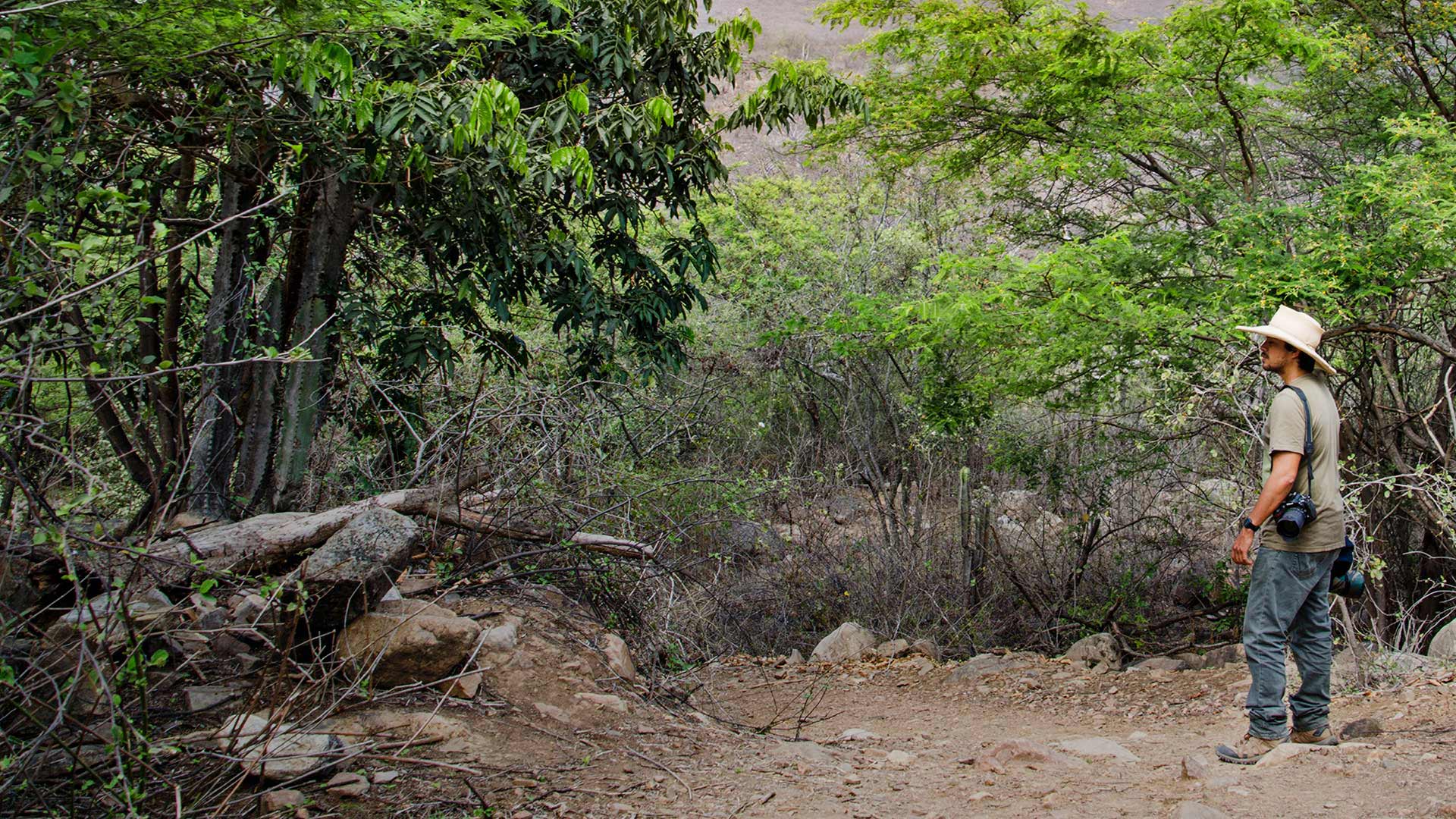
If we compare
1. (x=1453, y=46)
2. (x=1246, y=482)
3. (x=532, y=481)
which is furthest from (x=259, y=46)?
(x=1453, y=46)

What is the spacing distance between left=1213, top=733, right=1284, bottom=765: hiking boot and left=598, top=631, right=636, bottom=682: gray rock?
269 cm

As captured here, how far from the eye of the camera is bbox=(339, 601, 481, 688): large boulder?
4.06m

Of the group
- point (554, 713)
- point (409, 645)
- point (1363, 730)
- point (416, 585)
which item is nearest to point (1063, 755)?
point (1363, 730)

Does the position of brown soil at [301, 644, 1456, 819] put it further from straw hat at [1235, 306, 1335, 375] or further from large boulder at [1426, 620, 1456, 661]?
straw hat at [1235, 306, 1335, 375]

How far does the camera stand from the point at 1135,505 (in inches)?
366

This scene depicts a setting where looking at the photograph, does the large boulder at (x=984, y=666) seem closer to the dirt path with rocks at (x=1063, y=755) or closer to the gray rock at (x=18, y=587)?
the dirt path with rocks at (x=1063, y=755)

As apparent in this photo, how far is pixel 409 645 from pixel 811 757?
1883 mm

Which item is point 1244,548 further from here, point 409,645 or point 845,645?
point 845,645

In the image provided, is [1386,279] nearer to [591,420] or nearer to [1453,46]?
[1453,46]

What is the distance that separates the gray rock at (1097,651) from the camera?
7648 millimetres

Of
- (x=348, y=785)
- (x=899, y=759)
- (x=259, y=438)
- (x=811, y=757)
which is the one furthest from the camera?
(x=259, y=438)

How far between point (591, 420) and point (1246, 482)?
4358 millimetres

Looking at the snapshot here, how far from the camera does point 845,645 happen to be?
8.25 m

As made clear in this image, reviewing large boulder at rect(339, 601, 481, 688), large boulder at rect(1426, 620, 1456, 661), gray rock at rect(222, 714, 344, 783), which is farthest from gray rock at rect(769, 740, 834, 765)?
large boulder at rect(1426, 620, 1456, 661)
